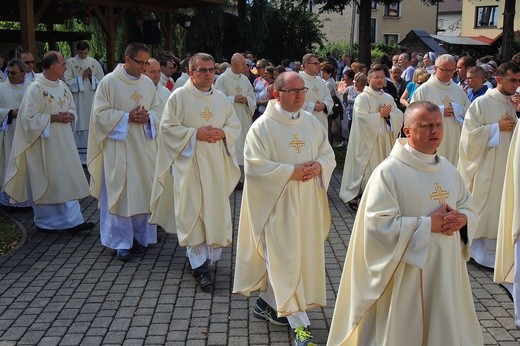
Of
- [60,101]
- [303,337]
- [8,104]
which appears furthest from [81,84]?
[303,337]

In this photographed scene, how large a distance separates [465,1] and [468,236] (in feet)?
164

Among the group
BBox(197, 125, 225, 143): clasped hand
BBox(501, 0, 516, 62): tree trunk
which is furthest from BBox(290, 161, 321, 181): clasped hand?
BBox(501, 0, 516, 62): tree trunk

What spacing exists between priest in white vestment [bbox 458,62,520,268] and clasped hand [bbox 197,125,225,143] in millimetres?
2614

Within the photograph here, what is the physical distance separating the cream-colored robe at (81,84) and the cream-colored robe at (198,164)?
663cm

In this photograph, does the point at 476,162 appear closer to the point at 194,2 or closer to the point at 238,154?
the point at 238,154

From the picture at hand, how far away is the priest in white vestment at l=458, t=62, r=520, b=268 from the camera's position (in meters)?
6.77

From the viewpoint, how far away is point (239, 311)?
5789 mm

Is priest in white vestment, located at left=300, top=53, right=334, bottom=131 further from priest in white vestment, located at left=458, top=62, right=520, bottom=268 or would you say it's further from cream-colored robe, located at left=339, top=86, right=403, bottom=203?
priest in white vestment, located at left=458, top=62, right=520, bottom=268

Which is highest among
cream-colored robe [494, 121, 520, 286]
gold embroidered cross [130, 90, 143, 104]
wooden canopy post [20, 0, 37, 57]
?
wooden canopy post [20, 0, 37, 57]

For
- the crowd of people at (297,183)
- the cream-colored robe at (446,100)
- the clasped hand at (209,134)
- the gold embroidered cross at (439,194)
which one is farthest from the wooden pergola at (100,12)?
the gold embroidered cross at (439,194)

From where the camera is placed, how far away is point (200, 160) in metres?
6.44

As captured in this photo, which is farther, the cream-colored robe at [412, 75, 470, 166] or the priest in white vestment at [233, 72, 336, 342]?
the cream-colored robe at [412, 75, 470, 166]

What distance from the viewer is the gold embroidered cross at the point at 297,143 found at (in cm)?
507

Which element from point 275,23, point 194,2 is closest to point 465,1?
point 275,23
